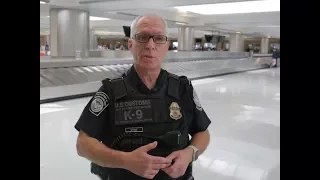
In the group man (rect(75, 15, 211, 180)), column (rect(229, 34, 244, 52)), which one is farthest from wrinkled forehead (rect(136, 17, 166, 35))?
column (rect(229, 34, 244, 52))

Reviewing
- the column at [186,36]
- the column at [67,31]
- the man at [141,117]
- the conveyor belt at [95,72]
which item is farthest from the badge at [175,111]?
the column at [186,36]

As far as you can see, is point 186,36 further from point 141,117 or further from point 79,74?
point 141,117

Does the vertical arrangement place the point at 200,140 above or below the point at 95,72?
below

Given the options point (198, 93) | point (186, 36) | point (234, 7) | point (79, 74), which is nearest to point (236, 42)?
point (186, 36)

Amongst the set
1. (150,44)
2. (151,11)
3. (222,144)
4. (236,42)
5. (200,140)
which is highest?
(236,42)

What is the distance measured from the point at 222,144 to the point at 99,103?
4714 millimetres

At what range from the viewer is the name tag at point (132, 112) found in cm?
151

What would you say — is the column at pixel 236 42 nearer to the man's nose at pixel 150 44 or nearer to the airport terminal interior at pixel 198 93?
the airport terminal interior at pixel 198 93

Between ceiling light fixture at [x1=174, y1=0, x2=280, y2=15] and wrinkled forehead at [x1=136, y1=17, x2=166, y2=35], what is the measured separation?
1637cm

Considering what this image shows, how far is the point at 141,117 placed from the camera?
1528mm

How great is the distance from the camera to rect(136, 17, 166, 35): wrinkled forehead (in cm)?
150

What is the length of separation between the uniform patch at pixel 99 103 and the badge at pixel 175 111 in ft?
0.91
